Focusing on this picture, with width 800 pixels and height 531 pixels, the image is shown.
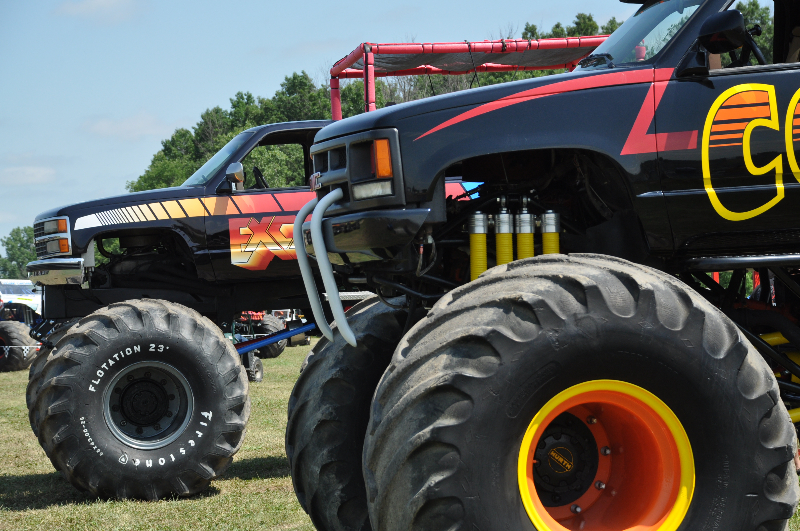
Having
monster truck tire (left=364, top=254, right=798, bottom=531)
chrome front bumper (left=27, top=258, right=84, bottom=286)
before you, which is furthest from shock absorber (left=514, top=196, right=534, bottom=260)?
chrome front bumper (left=27, top=258, right=84, bottom=286)

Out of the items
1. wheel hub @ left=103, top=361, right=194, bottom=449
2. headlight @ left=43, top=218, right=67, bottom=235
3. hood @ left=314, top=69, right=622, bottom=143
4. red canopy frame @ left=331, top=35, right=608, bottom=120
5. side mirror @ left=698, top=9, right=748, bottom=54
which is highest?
red canopy frame @ left=331, top=35, right=608, bottom=120

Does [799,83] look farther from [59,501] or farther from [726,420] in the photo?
[59,501]

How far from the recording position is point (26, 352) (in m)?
17.3

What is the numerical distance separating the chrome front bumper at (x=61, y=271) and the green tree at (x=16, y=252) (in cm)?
13309

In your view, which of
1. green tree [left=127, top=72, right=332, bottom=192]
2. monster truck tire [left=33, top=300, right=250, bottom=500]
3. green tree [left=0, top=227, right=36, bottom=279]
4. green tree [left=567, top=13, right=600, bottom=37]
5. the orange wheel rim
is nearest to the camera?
the orange wheel rim

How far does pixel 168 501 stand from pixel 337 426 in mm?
3057

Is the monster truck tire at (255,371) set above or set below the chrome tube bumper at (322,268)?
below

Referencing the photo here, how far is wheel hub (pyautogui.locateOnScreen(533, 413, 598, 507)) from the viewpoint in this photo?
9.37 feet

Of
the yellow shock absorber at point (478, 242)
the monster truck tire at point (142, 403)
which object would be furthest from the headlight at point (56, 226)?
the yellow shock absorber at point (478, 242)

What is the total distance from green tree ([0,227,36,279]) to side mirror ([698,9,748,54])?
139 meters

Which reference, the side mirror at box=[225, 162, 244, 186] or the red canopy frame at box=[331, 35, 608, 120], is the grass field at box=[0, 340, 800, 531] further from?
the red canopy frame at box=[331, 35, 608, 120]

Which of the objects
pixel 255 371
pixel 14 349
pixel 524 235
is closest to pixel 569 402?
pixel 524 235

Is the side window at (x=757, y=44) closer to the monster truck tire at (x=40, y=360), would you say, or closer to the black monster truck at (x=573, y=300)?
the black monster truck at (x=573, y=300)

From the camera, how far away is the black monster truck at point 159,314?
20.2ft
